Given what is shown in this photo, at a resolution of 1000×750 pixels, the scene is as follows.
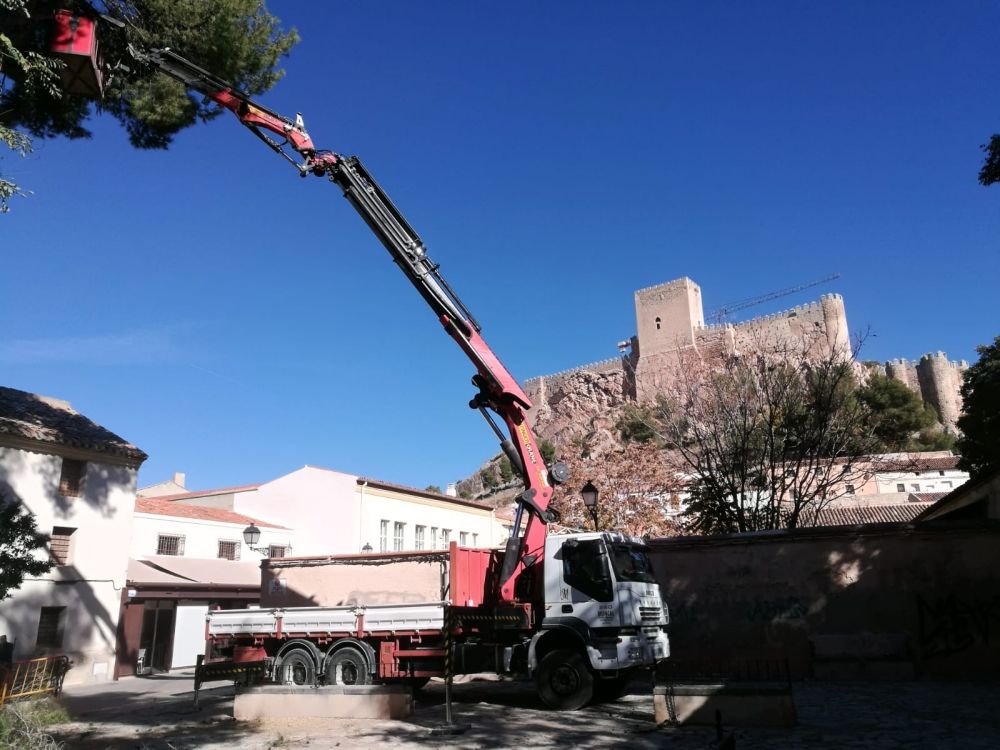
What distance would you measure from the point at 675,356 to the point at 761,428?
5545 cm

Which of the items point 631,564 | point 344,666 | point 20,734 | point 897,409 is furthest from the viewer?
point 897,409

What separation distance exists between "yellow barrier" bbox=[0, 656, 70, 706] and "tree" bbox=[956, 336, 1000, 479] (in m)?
24.2

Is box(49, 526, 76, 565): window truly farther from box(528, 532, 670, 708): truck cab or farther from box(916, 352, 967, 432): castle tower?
box(916, 352, 967, 432): castle tower

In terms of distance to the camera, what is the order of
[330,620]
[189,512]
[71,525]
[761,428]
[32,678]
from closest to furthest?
[330,620] < [32,678] < [71,525] < [761,428] < [189,512]

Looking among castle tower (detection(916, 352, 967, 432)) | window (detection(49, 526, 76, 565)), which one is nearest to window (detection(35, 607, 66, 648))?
window (detection(49, 526, 76, 565))

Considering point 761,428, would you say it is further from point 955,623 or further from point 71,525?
point 71,525

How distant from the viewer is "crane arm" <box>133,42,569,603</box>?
12.2 metres

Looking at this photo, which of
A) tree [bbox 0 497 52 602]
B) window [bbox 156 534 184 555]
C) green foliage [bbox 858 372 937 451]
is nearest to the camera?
tree [bbox 0 497 52 602]

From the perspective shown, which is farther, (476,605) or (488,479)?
(488,479)

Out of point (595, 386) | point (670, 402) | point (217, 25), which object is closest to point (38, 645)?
point (217, 25)

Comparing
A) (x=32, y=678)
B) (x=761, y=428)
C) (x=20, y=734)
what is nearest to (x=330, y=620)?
(x=20, y=734)

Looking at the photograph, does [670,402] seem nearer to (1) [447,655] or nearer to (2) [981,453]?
(2) [981,453]

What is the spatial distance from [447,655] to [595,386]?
90820 mm

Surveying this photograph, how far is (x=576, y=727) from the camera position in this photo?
32.1 ft
